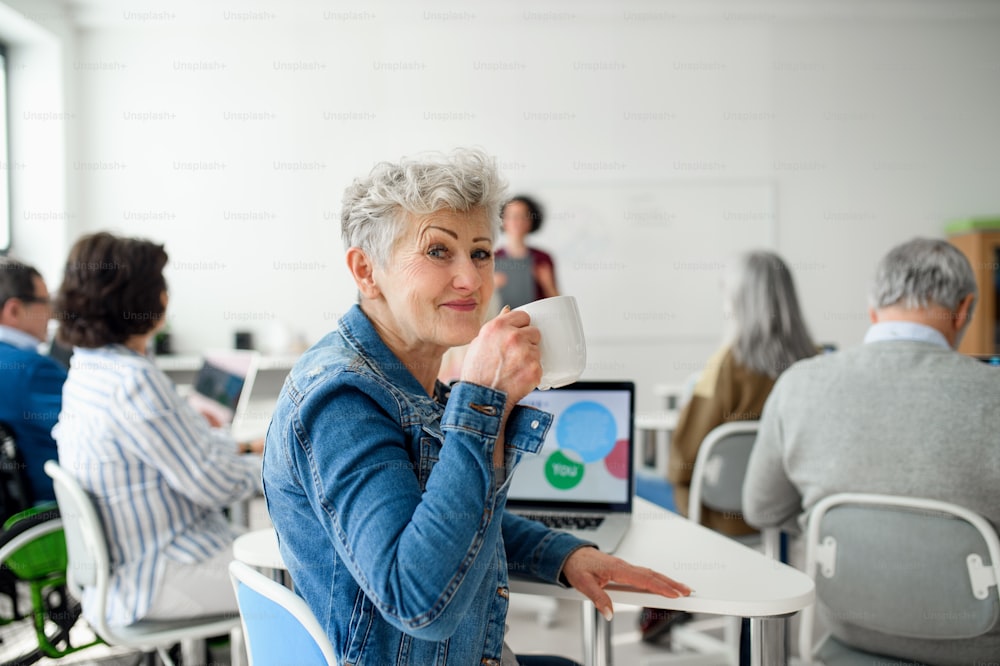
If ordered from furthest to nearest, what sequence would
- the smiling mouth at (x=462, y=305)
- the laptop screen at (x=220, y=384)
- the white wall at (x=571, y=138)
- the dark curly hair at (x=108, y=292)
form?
1. the white wall at (x=571, y=138)
2. the laptop screen at (x=220, y=384)
3. the dark curly hair at (x=108, y=292)
4. the smiling mouth at (x=462, y=305)

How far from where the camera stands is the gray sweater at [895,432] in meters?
1.45

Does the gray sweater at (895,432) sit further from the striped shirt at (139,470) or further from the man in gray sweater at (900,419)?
the striped shirt at (139,470)

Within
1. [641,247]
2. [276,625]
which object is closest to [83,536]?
[276,625]

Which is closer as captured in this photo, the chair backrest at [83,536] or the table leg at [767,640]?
the table leg at [767,640]

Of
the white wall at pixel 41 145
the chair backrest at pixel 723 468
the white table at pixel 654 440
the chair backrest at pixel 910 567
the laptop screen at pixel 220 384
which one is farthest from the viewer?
the white wall at pixel 41 145

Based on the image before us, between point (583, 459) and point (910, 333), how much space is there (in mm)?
713

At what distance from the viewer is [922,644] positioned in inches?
57.5

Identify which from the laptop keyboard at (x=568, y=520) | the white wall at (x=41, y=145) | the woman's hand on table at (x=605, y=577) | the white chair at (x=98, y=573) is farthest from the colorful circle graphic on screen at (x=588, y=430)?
the white wall at (x=41, y=145)

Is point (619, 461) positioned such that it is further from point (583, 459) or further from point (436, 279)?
point (436, 279)

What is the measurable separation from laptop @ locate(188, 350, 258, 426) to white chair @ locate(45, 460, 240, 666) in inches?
49.1

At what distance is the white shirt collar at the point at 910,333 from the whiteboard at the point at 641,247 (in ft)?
12.1

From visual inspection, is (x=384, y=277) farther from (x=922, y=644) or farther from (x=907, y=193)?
(x=907, y=193)

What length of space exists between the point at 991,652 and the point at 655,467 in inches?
85.5

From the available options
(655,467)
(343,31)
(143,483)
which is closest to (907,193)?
(655,467)
